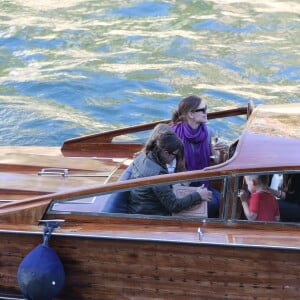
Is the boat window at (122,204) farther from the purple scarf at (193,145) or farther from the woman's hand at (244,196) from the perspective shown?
the purple scarf at (193,145)

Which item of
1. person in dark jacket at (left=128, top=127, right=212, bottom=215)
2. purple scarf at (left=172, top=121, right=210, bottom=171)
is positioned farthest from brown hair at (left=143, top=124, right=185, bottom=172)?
purple scarf at (left=172, top=121, right=210, bottom=171)

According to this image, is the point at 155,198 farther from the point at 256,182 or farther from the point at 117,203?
the point at 256,182

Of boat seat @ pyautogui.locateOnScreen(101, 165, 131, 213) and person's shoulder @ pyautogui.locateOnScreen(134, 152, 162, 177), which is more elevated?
person's shoulder @ pyautogui.locateOnScreen(134, 152, 162, 177)

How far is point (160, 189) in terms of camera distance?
5.68 metres

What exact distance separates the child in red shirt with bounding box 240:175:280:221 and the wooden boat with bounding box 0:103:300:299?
0.23 ft

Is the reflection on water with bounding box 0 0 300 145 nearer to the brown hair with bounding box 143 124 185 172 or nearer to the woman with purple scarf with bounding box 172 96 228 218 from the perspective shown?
the woman with purple scarf with bounding box 172 96 228 218

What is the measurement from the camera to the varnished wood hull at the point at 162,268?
17.9 feet

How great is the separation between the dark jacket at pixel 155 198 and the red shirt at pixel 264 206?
0.37m

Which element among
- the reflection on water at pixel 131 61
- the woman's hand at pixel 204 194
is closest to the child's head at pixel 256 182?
the woman's hand at pixel 204 194

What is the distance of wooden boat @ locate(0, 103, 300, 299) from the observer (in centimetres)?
546

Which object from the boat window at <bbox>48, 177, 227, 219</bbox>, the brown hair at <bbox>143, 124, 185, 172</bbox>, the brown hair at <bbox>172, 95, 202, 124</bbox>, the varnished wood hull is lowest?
Result: the varnished wood hull

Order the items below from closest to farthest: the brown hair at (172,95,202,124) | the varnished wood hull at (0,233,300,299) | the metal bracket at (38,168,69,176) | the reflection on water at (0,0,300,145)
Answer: the varnished wood hull at (0,233,300,299) → the brown hair at (172,95,202,124) → the metal bracket at (38,168,69,176) → the reflection on water at (0,0,300,145)

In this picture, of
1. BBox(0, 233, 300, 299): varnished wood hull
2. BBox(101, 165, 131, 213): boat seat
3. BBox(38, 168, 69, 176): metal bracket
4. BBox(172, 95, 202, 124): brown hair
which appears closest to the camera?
BBox(0, 233, 300, 299): varnished wood hull

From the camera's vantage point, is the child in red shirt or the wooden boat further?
the child in red shirt
